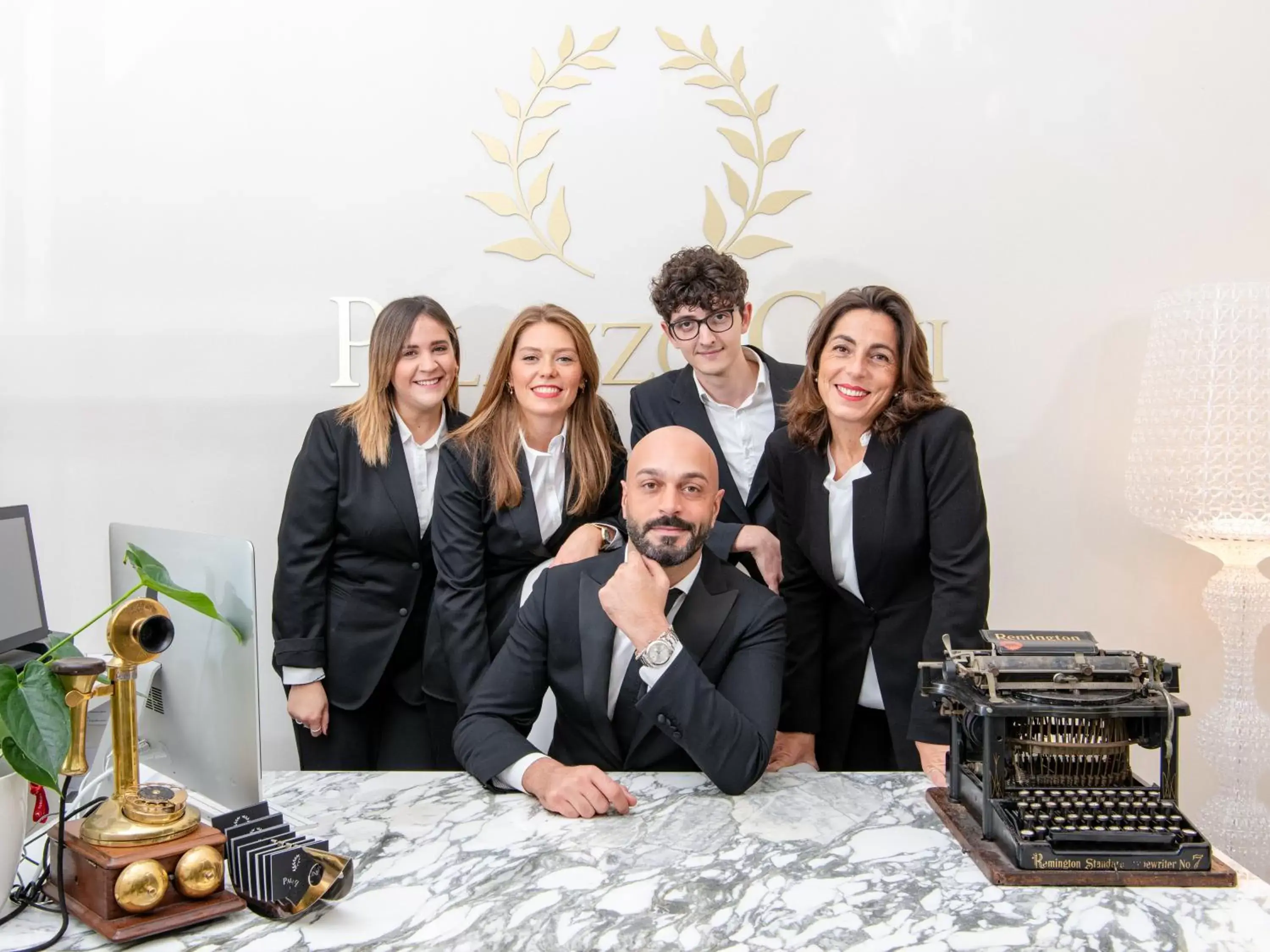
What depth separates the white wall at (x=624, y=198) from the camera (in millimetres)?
3971

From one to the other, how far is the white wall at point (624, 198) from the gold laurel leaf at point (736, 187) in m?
0.07

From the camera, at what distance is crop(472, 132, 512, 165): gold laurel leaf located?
3.99 m

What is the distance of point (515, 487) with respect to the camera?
3086 millimetres

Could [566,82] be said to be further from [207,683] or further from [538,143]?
[207,683]

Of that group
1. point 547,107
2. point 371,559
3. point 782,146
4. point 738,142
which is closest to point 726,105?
point 738,142

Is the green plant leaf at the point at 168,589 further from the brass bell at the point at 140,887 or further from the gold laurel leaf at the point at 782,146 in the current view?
the gold laurel leaf at the point at 782,146

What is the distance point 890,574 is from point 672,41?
2253mm

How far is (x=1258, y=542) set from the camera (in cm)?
350

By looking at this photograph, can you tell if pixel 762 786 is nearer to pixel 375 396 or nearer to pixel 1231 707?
pixel 375 396

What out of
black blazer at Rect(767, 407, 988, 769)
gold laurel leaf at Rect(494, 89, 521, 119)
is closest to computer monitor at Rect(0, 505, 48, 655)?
black blazer at Rect(767, 407, 988, 769)

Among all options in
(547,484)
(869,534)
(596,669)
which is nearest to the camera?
Answer: (596,669)

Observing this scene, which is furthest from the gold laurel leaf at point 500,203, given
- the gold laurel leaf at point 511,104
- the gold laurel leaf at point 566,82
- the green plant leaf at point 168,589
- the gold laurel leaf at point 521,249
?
the green plant leaf at point 168,589

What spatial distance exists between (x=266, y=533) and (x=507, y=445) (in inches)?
58.0

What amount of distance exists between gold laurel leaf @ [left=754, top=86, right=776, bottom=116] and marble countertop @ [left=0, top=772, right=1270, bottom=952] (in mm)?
2762
